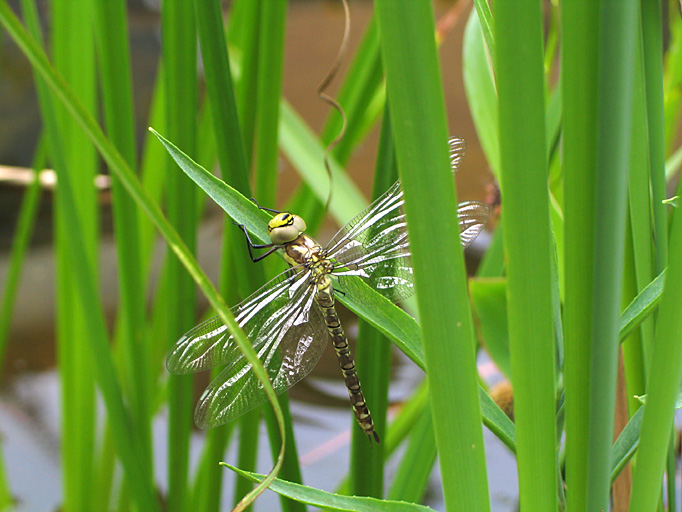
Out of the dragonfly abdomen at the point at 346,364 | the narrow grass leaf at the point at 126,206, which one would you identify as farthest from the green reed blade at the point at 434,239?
the narrow grass leaf at the point at 126,206

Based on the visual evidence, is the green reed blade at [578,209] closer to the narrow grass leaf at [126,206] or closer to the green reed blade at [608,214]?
the green reed blade at [608,214]

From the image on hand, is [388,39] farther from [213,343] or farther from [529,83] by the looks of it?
[213,343]

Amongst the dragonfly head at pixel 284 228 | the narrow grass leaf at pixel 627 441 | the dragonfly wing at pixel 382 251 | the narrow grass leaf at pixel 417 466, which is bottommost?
the narrow grass leaf at pixel 417 466

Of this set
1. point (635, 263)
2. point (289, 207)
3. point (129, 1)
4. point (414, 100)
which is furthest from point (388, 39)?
point (129, 1)

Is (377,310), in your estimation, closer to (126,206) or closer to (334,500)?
(334,500)

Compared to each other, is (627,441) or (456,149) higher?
(456,149)

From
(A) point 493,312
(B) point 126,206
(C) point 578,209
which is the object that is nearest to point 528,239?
(C) point 578,209

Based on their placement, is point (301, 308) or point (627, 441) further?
point (301, 308)
